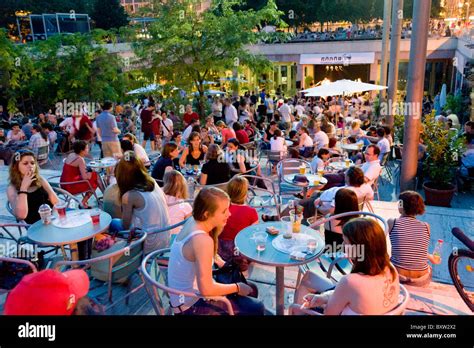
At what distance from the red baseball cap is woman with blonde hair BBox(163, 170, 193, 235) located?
2405mm

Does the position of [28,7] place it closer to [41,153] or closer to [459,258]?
[41,153]

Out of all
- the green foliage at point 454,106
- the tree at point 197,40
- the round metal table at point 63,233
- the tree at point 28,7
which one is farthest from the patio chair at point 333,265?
the tree at point 28,7

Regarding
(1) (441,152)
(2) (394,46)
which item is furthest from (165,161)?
(2) (394,46)

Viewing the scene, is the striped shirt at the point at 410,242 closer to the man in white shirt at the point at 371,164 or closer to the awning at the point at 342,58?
the man in white shirt at the point at 371,164

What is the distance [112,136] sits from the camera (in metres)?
8.97

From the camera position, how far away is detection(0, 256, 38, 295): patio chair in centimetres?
314

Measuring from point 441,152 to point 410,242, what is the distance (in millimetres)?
3925

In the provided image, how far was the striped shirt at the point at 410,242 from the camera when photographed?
3379 millimetres

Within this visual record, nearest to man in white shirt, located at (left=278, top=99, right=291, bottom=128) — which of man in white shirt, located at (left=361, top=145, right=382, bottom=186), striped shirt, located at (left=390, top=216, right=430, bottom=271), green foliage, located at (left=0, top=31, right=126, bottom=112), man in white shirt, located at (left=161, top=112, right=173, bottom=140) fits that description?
man in white shirt, located at (left=161, top=112, right=173, bottom=140)

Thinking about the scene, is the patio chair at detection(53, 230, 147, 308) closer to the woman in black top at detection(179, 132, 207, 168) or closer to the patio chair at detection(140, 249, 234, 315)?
the patio chair at detection(140, 249, 234, 315)

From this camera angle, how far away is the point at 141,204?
377 cm

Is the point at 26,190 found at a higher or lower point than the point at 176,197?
higher

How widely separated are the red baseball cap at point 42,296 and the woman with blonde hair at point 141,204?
1.80 meters

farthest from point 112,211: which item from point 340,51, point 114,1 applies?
point 114,1
